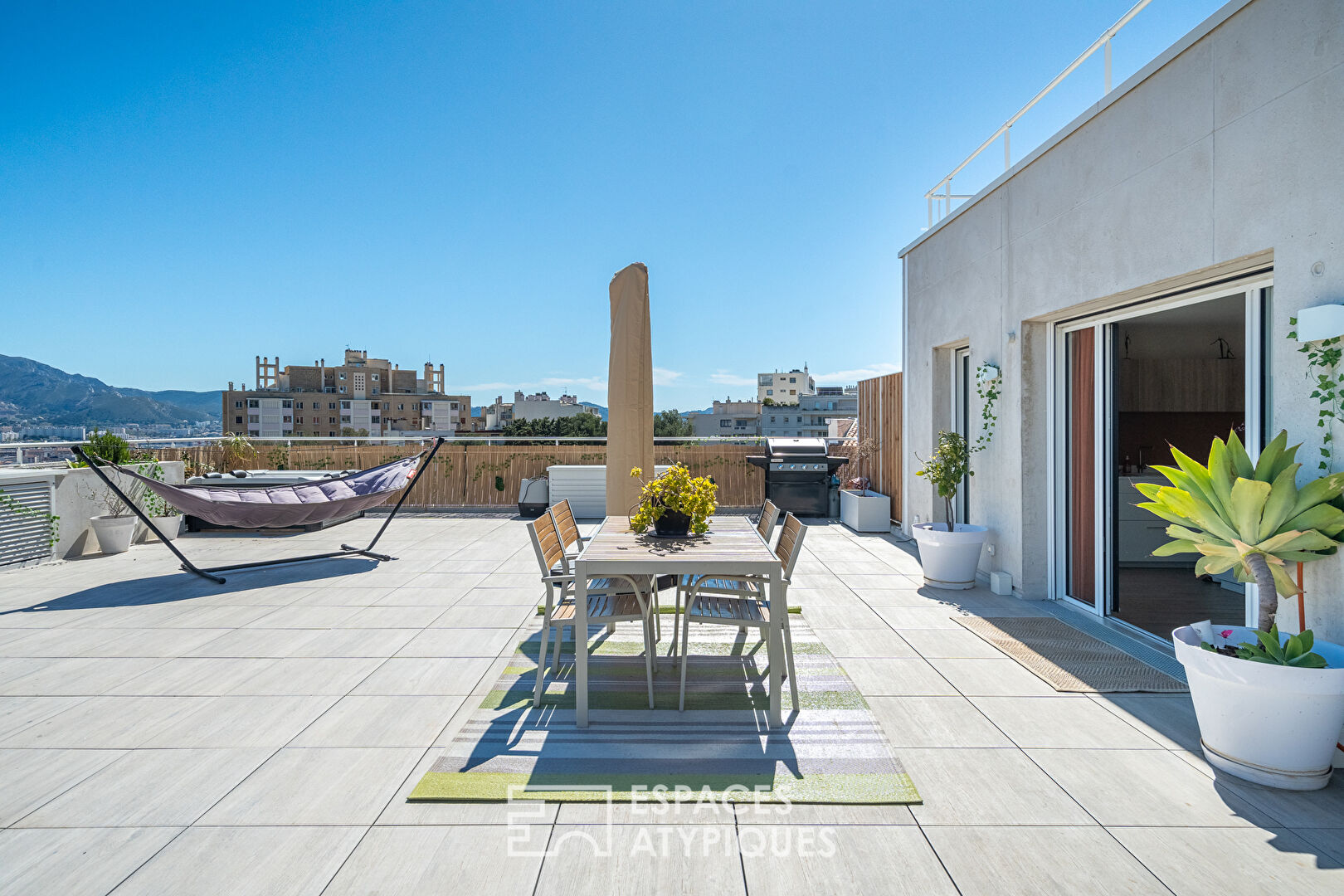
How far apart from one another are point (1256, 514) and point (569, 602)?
280 cm

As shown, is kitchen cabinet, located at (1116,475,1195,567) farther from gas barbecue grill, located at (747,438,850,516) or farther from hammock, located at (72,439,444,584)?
hammock, located at (72,439,444,584)

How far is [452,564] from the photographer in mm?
5988

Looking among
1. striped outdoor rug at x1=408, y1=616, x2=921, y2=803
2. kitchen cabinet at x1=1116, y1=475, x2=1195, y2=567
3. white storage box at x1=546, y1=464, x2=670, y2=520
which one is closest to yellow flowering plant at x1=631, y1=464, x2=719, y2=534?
striped outdoor rug at x1=408, y1=616, x2=921, y2=803

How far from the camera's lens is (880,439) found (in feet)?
27.8

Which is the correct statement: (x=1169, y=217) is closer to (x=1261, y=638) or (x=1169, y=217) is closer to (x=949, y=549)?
(x=1261, y=638)

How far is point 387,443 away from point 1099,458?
969 centimetres

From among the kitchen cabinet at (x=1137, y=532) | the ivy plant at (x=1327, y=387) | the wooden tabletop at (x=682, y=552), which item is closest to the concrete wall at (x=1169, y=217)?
the ivy plant at (x=1327, y=387)

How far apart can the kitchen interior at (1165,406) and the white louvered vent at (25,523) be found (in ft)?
31.0

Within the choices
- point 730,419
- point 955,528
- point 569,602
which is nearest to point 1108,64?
point 955,528

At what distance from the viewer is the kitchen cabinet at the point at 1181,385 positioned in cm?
647

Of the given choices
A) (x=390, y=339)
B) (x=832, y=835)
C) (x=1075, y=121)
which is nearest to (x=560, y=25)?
(x=1075, y=121)

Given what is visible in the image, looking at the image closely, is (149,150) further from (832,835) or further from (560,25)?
(832,835)

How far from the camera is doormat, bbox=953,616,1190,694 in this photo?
3.07 metres

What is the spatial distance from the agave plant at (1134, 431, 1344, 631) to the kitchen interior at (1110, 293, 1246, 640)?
129 inches
